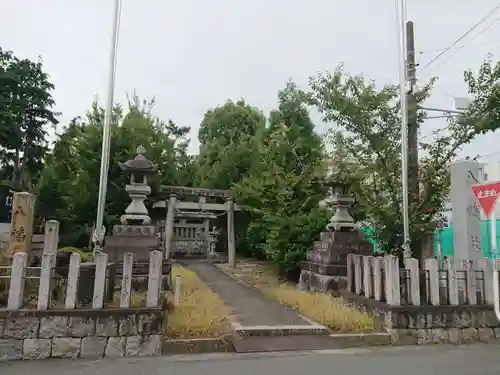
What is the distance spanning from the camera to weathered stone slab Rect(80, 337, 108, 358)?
586 cm

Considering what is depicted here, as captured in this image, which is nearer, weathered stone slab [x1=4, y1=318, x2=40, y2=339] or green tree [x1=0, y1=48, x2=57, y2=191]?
weathered stone slab [x1=4, y1=318, x2=40, y2=339]

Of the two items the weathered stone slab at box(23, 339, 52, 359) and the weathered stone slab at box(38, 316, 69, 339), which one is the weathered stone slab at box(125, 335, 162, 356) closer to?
the weathered stone slab at box(38, 316, 69, 339)

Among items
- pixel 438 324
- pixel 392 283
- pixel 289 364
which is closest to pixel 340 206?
pixel 392 283

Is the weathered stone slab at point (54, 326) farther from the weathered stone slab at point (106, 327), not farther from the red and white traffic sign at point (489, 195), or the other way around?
the red and white traffic sign at point (489, 195)

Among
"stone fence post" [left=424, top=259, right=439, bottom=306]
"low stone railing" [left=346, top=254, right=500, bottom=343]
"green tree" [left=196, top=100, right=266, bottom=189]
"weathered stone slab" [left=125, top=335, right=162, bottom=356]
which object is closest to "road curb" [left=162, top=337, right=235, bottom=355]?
"weathered stone slab" [left=125, top=335, right=162, bottom=356]

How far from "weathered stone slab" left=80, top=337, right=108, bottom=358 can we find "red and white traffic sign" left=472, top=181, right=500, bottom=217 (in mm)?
Answer: 5544

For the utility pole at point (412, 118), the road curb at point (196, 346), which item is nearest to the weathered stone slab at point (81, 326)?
the road curb at point (196, 346)

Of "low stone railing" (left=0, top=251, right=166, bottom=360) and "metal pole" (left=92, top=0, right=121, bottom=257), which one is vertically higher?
"metal pole" (left=92, top=0, right=121, bottom=257)

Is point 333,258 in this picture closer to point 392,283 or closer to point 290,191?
point 392,283

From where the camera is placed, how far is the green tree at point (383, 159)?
33.4 ft

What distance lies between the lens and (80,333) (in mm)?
5883

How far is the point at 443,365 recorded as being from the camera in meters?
5.70

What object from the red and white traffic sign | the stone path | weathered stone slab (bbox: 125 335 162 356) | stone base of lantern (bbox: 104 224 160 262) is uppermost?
the red and white traffic sign

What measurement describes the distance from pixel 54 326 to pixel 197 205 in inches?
536
